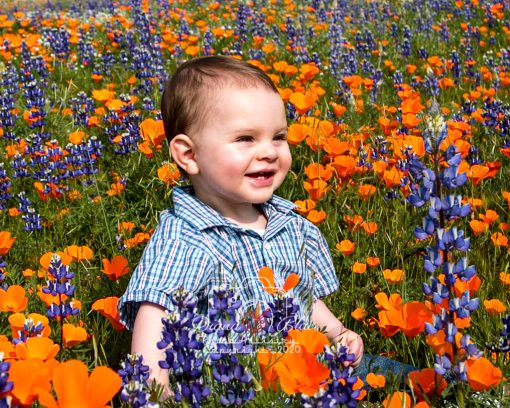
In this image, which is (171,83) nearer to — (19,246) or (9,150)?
(19,246)

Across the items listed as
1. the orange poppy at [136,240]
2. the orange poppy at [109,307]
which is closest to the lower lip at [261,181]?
the orange poppy at [109,307]

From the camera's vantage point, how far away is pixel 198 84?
101 inches

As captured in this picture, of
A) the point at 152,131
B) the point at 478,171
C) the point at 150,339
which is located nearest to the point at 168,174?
the point at 152,131

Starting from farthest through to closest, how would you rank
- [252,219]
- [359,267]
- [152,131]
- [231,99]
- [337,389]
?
[152,131], [359,267], [252,219], [231,99], [337,389]

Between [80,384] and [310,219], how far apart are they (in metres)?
1.76

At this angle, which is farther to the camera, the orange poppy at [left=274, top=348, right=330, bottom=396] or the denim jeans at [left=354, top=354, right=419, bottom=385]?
the denim jeans at [left=354, top=354, right=419, bottom=385]

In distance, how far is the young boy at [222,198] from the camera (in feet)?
8.02

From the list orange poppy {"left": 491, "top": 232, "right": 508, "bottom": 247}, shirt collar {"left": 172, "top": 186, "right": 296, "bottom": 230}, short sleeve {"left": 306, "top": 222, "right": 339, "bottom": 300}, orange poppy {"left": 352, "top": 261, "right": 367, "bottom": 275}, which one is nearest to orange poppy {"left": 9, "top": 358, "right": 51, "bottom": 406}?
shirt collar {"left": 172, "top": 186, "right": 296, "bottom": 230}

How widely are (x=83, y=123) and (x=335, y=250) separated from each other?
2.16 m

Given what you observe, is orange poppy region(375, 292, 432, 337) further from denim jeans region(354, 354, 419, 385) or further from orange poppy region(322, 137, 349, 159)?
orange poppy region(322, 137, 349, 159)

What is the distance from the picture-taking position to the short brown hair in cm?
255

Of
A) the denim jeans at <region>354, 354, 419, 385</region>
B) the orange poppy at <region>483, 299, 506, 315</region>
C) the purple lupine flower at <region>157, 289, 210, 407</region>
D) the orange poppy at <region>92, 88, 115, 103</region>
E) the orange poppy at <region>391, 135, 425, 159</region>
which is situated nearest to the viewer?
the purple lupine flower at <region>157, 289, 210, 407</region>

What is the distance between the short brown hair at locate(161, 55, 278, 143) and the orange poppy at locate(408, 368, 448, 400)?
1149 millimetres

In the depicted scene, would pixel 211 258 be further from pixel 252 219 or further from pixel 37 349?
pixel 37 349
